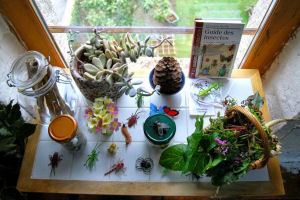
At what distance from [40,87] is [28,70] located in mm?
86

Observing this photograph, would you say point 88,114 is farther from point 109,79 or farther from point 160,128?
point 160,128

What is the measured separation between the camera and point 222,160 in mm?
880

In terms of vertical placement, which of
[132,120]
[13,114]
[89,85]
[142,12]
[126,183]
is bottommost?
[126,183]

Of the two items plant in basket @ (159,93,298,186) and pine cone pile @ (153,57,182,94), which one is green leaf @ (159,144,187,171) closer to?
plant in basket @ (159,93,298,186)

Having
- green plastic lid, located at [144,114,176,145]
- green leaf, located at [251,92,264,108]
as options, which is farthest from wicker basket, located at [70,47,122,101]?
green leaf, located at [251,92,264,108]

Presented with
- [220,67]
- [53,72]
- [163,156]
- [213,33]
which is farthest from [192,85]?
[53,72]

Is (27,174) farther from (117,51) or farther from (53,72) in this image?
(117,51)

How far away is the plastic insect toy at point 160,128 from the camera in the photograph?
993 millimetres

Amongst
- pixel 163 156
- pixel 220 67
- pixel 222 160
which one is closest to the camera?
pixel 222 160

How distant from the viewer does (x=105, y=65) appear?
39.9 inches

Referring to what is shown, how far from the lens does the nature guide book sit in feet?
3.30

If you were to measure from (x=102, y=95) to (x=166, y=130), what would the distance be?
0.33m

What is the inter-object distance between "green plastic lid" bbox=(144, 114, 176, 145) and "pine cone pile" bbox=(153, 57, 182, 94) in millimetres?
148

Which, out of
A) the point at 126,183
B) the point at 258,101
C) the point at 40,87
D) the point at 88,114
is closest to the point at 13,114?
the point at 40,87
